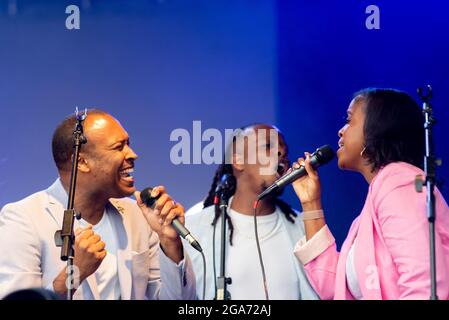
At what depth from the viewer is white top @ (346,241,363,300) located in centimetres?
329

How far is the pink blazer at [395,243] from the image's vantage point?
3.09 meters

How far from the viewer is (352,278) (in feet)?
10.8

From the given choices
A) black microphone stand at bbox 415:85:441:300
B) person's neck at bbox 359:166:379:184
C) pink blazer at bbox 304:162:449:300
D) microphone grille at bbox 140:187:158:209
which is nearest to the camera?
black microphone stand at bbox 415:85:441:300

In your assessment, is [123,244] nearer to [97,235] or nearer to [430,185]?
[97,235]

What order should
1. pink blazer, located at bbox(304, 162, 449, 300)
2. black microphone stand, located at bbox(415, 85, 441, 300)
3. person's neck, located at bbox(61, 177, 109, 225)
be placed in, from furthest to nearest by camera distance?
person's neck, located at bbox(61, 177, 109, 225) → pink blazer, located at bbox(304, 162, 449, 300) → black microphone stand, located at bbox(415, 85, 441, 300)

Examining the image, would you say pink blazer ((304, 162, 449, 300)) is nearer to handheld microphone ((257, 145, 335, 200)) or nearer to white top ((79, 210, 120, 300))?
handheld microphone ((257, 145, 335, 200))

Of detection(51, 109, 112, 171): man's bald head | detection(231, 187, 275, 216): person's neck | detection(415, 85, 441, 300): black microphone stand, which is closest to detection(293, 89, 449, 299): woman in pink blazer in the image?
detection(415, 85, 441, 300): black microphone stand

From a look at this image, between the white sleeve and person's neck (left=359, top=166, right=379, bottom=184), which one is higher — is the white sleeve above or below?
below

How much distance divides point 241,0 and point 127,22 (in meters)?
0.57

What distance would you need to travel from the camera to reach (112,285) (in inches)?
140

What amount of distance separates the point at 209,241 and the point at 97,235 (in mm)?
775

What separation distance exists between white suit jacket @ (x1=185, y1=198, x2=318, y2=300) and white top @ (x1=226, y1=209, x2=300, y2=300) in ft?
0.08

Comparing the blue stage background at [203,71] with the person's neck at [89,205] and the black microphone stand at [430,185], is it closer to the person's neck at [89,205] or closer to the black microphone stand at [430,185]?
the person's neck at [89,205]

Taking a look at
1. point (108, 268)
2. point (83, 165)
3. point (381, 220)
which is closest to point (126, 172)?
point (83, 165)
